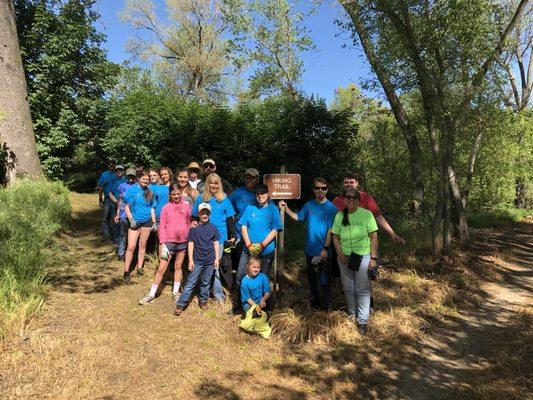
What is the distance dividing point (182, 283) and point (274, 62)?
19574 mm

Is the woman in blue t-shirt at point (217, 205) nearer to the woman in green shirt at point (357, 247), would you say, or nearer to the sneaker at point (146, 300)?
the sneaker at point (146, 300)

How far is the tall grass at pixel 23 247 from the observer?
4.68 metres

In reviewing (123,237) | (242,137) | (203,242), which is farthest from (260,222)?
(242,137)

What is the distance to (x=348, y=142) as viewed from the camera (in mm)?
11969

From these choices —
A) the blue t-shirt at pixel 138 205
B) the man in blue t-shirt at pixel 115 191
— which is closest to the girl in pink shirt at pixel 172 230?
the blue t-shirt at pixel 138 205

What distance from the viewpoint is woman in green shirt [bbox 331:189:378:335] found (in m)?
4.94

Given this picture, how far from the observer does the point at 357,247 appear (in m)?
4.94

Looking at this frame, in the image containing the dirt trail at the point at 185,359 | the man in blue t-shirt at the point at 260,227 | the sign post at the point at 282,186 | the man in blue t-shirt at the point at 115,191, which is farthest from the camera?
the man in blue t-shirt at the point at 115,191

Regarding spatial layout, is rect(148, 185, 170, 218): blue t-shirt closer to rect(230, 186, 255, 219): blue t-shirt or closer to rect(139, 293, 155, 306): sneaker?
rect(230, 186, 255, 219): blue t-shirt

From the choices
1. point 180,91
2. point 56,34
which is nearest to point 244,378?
point 56,34

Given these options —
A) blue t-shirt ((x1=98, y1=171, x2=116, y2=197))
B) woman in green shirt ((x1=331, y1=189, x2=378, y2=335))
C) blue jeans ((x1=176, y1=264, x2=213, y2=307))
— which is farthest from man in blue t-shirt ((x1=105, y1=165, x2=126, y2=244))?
woman in green shirt ((x1=331, y1=189, x2=378, y2=335))

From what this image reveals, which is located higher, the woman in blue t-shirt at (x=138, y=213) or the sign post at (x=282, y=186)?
the sign post at (x=282, y=186)

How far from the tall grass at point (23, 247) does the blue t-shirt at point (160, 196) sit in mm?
1829

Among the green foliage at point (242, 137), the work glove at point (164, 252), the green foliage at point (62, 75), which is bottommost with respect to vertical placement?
the work glove at point (164, 252)
